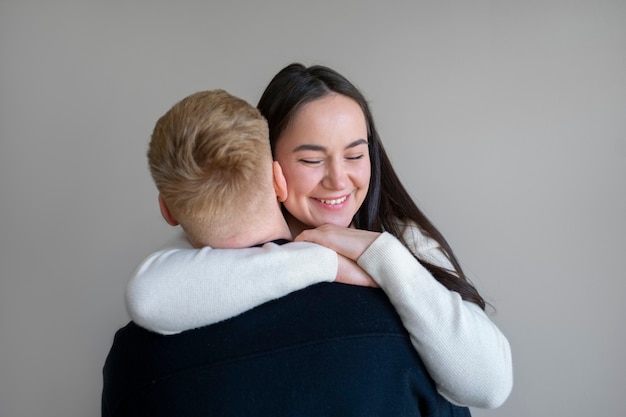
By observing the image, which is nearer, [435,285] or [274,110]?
[435,285]

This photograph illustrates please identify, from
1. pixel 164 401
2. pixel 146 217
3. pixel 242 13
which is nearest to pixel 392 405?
pixel 164 401

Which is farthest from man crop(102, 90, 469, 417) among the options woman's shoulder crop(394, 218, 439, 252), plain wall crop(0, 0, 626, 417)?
plain wall crop(0, 0, 626, 417)

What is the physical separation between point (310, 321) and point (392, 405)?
18cm

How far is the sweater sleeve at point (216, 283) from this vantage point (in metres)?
0.77

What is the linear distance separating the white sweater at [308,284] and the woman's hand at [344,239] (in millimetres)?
26

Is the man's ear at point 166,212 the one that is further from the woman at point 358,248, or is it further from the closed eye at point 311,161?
the closed eye at point 311,161

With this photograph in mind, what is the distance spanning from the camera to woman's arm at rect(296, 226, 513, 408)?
0.80 m

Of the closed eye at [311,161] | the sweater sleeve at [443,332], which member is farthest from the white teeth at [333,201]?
the sweater sleeve at [443,332]

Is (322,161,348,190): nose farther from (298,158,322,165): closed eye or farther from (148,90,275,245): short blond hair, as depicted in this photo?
(148,90,275,245): short blond hair

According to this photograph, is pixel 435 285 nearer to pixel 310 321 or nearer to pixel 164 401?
pixel 310 321

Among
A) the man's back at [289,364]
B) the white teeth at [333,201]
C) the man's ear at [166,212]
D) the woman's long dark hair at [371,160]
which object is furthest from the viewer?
the white teeth at [333,201]

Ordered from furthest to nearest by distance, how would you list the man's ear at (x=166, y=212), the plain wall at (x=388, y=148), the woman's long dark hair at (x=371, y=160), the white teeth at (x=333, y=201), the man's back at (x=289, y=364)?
the plain wall at (x=388, y=148)
the white teeth at (x=333, y=201)
the woman's long dark hair at (x=371, y=160)
the man's ear at (x=166, y=212)
the man's back at (x=289, y=364)

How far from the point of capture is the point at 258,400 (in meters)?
0.75

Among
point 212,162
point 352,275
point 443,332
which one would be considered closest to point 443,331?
point 443,332
